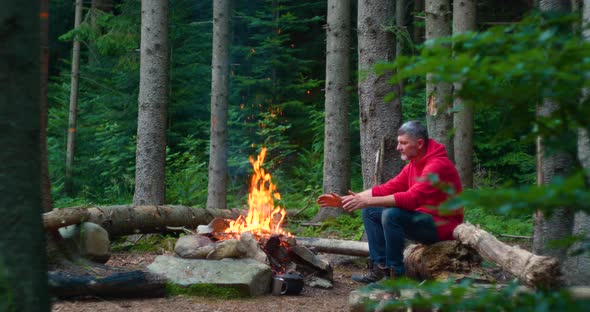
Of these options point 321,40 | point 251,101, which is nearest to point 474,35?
point 251,101

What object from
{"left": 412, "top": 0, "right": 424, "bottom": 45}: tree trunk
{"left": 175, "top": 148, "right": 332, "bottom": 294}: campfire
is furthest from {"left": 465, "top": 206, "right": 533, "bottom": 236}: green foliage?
{"left": 412, "top": 0, "right": 424, "bottom": 45}: tree trunk

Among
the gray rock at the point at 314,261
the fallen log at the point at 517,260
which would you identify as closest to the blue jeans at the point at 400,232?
the fallen log at the point at 517,260

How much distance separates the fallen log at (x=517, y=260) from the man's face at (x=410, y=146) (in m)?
0.85

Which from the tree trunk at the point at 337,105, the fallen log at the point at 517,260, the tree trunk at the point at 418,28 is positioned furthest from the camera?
the tree trunk at the point at 418,28

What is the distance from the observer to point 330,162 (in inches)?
539

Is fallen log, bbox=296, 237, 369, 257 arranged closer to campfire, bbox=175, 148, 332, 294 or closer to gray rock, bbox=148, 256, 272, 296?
campfire, bbox=175, 148, 332, 294

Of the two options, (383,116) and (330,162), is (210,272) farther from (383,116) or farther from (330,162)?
(330,162)

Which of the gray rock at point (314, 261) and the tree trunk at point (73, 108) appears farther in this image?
the tree trunk at point (73, 108)

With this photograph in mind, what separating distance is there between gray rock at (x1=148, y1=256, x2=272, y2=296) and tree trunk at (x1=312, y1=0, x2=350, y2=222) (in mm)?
6099

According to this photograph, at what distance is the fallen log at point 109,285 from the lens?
20.9 feet

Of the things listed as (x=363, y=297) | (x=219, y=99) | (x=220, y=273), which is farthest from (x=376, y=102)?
(x=219, y=99)

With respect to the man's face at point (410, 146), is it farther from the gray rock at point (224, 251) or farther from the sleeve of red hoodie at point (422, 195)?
the gray rock at point (224, 251)

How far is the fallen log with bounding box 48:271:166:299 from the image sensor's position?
6355 mm

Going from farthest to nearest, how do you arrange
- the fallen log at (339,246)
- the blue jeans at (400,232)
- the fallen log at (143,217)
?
1. the fallen log at (143,217)
2. the fallen log at (339,246)
3. the blue jeans at (400,232)
